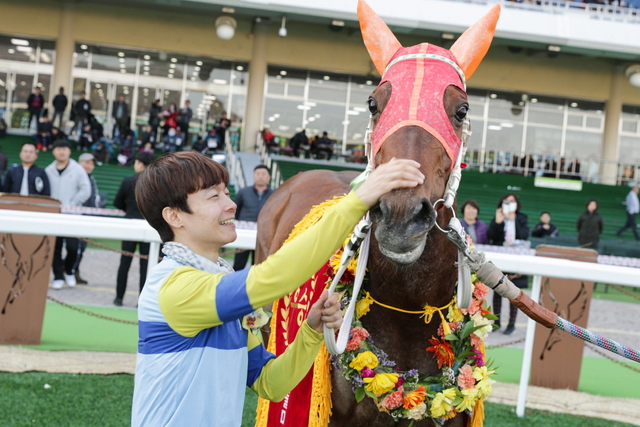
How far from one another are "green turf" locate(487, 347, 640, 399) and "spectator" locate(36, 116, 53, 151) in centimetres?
1410

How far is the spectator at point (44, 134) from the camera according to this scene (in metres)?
17.2

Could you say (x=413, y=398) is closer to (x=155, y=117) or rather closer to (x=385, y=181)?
(x=385, y=181)

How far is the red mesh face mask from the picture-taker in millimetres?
2061

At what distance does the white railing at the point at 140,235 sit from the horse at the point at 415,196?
5.15ft

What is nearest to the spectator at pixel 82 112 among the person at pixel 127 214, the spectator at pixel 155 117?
the spectator at pixel 155 117

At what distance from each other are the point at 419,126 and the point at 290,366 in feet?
2.63

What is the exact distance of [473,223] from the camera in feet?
25.7

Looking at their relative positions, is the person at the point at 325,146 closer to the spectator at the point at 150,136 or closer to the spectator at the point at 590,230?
the spectator at the point at 150,136

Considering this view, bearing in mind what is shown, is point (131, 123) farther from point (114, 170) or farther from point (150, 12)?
point (114, 170)

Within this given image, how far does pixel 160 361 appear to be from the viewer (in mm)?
1712

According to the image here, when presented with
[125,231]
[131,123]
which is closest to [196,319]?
[125,231]

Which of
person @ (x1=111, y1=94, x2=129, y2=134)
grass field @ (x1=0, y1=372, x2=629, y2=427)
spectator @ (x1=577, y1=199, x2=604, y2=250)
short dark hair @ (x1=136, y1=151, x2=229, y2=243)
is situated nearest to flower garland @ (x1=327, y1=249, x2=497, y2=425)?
short dark hair @ (x1=136, y1=151, x2=229, y2=243)

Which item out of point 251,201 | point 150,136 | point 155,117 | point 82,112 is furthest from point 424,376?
point 155,117

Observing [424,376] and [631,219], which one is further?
[631,219]
